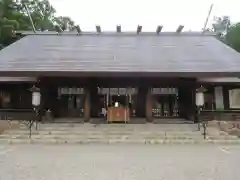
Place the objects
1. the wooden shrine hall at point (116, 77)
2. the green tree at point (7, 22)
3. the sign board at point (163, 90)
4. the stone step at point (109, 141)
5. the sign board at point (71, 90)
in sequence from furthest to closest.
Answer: the green tree at point (7, 22), the sign board at point (71, 90), the sign board at point (163, 90), the wooden shrine hall at point (116, 77), the stone step at point (109, 141)

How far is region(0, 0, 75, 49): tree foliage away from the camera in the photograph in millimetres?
30672

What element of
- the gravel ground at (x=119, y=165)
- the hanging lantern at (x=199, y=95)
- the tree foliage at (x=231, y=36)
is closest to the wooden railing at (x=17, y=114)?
the hanging lantern at (x=199, y=95)

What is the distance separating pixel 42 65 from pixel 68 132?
443 cm

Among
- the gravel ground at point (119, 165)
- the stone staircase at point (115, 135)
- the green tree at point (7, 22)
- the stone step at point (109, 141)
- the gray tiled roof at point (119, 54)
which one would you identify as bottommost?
the gravel ground at point (119, 165)

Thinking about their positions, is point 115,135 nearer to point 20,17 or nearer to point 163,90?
point 163,90

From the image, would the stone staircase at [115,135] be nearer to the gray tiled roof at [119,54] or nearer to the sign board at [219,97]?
the gray tiled roof at [119,54]

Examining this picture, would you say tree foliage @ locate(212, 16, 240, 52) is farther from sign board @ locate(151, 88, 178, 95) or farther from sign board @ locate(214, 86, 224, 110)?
sign board @ locate(151, 88, 178, 95)

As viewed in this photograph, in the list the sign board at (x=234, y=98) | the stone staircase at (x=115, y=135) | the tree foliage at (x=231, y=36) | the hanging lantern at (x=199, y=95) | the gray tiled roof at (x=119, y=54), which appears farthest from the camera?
the tree foliage at (x=231, y=36)

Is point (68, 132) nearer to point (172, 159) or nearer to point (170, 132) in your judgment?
point (170, 132)

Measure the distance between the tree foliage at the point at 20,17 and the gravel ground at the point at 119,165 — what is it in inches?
620

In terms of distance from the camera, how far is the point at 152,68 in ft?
60.5

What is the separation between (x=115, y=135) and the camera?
1552 cm

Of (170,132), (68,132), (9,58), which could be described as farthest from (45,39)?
(170,132)

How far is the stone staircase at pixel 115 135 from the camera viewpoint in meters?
14.6
